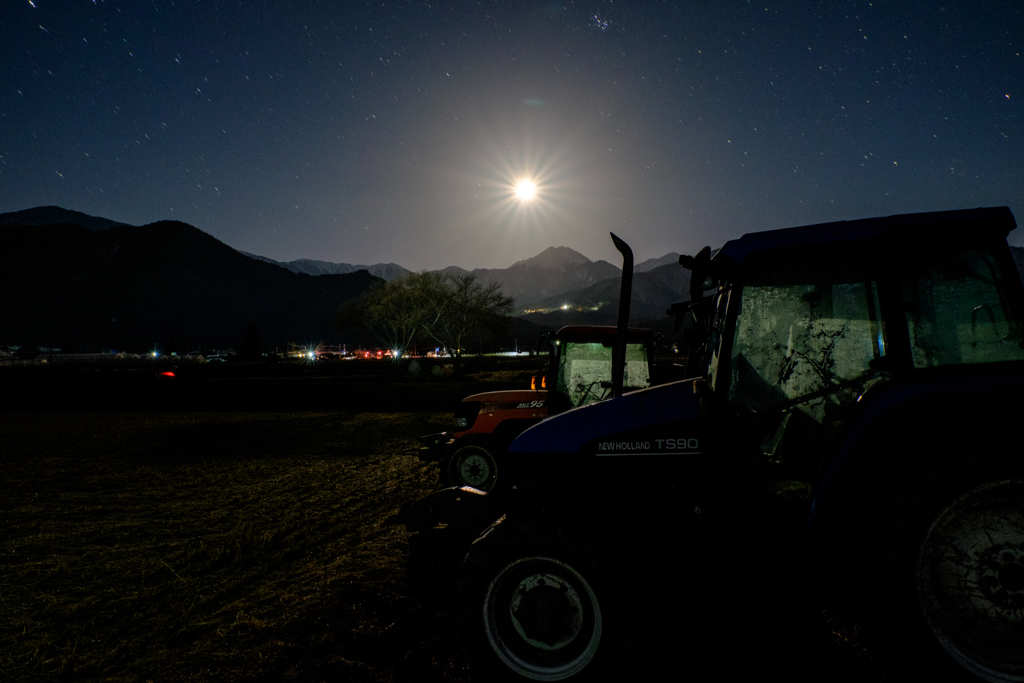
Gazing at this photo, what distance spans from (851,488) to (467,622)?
7.49 feet

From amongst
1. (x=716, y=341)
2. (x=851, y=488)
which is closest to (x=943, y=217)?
(x=716, y=341)

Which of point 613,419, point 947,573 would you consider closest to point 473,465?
point 613,419

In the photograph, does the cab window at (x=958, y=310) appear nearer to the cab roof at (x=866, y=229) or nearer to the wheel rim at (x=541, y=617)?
the cab roof at (x=866, y=229)

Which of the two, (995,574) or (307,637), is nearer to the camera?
(995,574)

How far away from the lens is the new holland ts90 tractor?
8.32ft

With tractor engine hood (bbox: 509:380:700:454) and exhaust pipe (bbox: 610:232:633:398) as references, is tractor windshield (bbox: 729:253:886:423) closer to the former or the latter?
tractor engine hood (bbox: 509:380:700:454)

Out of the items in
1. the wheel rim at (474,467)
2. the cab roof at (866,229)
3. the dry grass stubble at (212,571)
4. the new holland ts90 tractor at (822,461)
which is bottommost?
the dry grass stubble at (212,571)

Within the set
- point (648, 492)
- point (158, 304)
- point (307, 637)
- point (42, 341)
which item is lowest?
point (307, 637)

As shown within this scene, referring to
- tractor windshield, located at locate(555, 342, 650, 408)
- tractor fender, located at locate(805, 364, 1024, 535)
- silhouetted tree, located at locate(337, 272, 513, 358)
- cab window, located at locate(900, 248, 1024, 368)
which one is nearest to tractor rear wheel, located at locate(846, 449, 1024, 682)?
tractor fender, located at locate(805, 364, 1024, 535)

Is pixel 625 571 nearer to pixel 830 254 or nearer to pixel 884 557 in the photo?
pixel 884 557

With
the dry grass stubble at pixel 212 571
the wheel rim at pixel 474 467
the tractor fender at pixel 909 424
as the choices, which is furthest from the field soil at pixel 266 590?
the wheel rim at pixel 474 467

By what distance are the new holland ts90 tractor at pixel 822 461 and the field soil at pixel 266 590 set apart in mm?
302

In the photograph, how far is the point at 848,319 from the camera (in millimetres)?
2895

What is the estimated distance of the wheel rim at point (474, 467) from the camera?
25.0 ft
